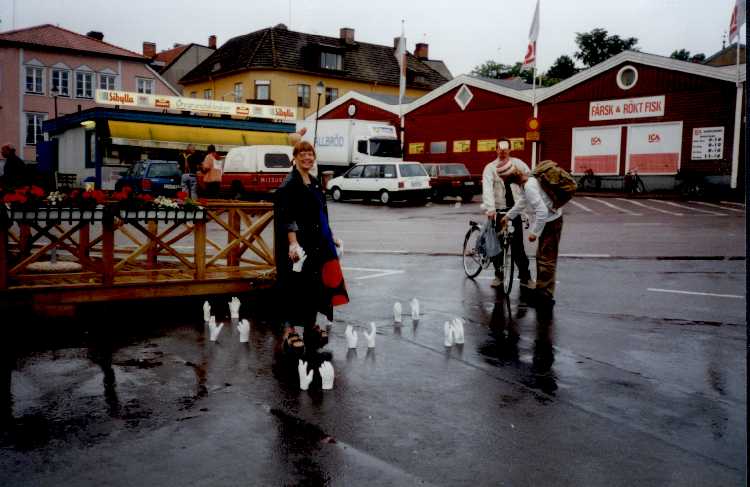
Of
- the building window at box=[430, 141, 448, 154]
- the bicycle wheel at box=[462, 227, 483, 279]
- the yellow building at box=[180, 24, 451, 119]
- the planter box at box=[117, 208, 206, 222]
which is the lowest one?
the bicycle wheel at box=[462, 227, 483, 279]

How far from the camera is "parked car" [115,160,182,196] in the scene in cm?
2718

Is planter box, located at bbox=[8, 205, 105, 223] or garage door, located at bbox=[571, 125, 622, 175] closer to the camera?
planter box, located at bbox=[8, 205, 105, 223]

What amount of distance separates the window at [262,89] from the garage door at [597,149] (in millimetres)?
29409

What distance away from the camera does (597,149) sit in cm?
3597

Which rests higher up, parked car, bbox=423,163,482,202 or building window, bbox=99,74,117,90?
building window, bbox=99,74,117,90

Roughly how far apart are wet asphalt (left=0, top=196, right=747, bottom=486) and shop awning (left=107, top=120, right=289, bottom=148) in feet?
102

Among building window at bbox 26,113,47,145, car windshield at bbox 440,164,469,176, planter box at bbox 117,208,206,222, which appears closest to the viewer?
planter box at bbox 117,208,206,222

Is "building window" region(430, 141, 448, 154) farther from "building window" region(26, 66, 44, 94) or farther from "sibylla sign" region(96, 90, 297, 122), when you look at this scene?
"building window" region(26, 66, 44, 94)

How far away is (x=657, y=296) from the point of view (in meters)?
8.89

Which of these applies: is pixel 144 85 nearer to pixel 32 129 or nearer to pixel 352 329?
pixel 32 129

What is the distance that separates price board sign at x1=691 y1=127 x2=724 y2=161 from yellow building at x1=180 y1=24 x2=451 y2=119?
1189 inches

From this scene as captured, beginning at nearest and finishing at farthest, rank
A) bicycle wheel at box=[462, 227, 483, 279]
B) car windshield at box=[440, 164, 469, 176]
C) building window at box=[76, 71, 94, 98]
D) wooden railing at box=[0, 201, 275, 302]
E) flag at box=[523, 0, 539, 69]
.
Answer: wooden railing at box=[0, 201, 275, 302], bicycle wheel at box=[462, 227, 483, 279], car windshield at box=[440, 164, 469, 176], flag at box=[523, 0, 539, 69], building window at box=[76, 71, 94, 98]

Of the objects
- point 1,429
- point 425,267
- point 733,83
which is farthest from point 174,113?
point 1,429

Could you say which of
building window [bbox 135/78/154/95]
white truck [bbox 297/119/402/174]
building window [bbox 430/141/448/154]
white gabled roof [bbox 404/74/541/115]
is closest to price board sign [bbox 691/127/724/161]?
white gabled roof [bbox 404/74/541/115]
